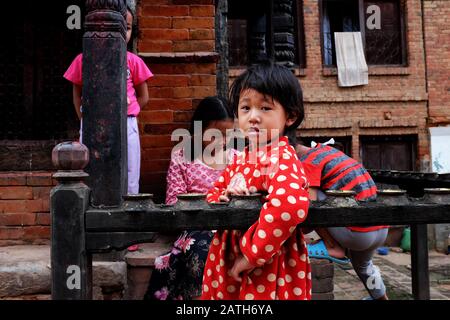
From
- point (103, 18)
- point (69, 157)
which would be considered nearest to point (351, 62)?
point (103, 18)

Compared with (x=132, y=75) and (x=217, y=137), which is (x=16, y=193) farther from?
(x=217, y=137)

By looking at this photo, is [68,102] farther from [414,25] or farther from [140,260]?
[414,25]

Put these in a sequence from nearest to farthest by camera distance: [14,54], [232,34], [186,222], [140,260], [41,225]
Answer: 1. [186,222]
2. [140,260]
3. [41,225]
4. [14,54]
5. [232,34]

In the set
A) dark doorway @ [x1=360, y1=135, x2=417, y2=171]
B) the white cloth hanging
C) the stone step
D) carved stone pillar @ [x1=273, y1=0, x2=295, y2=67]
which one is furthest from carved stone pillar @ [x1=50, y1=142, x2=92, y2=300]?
dark doorway @ [x1=360, y1=135, x2=417, y2=171]

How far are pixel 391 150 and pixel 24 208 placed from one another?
9.50 m

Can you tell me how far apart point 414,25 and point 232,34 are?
4.63 metres

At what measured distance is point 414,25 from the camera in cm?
1048

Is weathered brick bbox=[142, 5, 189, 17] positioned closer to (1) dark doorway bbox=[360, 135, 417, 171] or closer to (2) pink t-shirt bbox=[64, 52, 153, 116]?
(2) pink t-shirt bbox=[64, 52, 153, 116]

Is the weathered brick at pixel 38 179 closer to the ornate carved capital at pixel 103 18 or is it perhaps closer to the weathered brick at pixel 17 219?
the weathered brick at pixel 17 219

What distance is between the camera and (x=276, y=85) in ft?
4.81

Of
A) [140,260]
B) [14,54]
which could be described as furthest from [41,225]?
[14,54]

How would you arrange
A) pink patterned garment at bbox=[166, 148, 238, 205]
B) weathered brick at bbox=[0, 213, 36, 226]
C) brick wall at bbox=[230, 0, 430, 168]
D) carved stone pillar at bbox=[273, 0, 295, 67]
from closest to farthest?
pink patterned garment at bbox=[166, 148, 238, 205], weathered brick at bbox=[0, 213, 36, 226], carved stone pillar at bbox=[273, 0, 295, 67], brick wall at bbox=[230, 0, 430, 168]

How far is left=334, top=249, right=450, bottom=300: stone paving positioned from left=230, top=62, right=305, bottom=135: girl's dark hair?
404 centimetres

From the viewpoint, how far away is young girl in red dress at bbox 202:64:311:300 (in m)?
1.36
